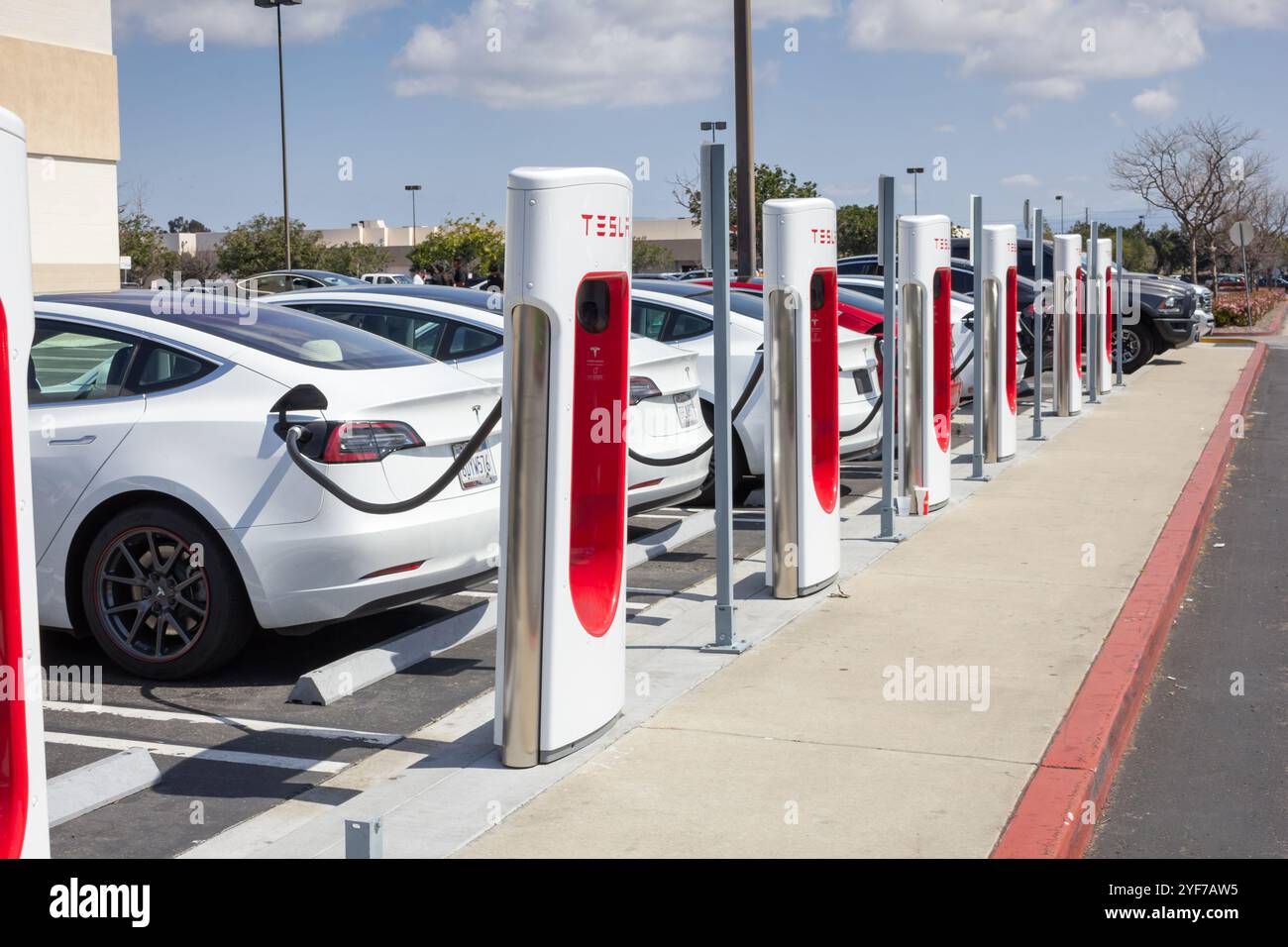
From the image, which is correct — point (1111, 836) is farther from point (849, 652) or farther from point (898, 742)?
point (849, 652)

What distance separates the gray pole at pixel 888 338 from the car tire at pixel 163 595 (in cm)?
435

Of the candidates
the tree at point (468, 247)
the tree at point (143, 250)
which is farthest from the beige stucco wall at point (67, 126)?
the tree at point (468, 247)

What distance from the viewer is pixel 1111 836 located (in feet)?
16.1

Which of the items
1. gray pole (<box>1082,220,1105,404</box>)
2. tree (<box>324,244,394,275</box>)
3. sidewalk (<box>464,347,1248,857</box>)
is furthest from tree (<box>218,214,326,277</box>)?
sidewalk (<box>464,347,1248,857</box>)

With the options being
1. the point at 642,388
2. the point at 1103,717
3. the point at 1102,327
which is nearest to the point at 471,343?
the point at 642,388

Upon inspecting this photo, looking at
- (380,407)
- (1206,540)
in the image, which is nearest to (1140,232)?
(1206,540)

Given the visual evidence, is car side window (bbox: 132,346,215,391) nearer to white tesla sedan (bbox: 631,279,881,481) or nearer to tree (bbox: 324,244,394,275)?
white tesla sedan (bbox: 631,279,881,481)

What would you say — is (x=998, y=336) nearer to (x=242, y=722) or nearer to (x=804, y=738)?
(x=804, y=738)

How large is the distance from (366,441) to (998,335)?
7720 millimetres

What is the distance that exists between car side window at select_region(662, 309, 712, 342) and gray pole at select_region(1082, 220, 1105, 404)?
28.5 feet

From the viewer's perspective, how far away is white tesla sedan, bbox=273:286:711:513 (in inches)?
338

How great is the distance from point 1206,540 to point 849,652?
4.55 meters

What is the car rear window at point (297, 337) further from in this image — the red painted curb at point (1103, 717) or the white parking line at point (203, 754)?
the red painted curb at point (1103, 717)

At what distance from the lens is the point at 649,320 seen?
1105 centimetres
